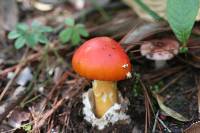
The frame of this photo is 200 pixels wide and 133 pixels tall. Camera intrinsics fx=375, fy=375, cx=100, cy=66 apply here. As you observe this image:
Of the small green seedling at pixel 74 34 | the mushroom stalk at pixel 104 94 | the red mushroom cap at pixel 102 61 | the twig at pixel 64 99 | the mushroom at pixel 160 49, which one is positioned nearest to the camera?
the red mushroom cap at pixel 102 61

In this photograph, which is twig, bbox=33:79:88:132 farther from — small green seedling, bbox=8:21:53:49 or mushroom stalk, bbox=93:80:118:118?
small green seedling, bbox=8:21:53:49

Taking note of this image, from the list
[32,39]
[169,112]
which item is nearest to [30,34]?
[32,39]

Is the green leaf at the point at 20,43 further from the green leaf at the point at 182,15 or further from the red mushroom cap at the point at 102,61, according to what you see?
the green leaf at the point at 182,15

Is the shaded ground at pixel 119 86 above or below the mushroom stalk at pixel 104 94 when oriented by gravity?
below

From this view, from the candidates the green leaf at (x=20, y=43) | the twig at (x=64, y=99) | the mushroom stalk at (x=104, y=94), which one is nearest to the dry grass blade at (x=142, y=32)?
the twig at (x=64, y=99)

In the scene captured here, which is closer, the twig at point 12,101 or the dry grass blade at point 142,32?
the twig at point 12,101

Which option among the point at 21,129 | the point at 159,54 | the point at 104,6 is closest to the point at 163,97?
the point at 159,54

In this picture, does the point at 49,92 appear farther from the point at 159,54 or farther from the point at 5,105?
the point at 159,54

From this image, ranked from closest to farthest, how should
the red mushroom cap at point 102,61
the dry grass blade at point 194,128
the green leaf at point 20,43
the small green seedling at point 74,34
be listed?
the red mushroom cap at point 102,61 < the dry grass blade at point 194,128 < the green leaf at point 20,43 < the small green seedling at point 74,34
